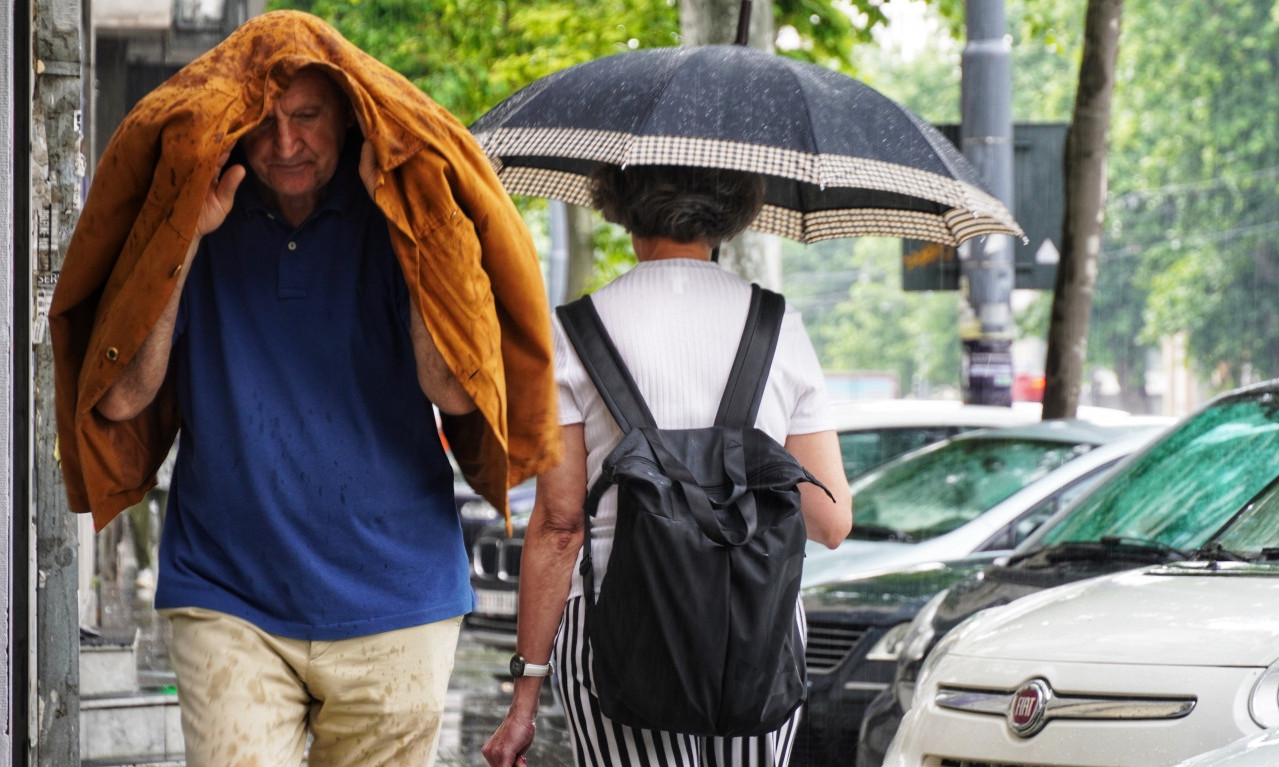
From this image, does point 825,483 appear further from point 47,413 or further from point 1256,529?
point 47,413

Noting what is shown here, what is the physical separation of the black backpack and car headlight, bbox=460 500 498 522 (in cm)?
877

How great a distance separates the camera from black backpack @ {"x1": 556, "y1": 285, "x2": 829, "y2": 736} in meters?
2.99

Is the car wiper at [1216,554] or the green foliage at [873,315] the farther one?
the green foliage at [873,315]

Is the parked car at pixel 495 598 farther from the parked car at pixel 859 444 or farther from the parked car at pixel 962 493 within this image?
the parked car at pixel 962 493

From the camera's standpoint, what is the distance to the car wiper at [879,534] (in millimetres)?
7855

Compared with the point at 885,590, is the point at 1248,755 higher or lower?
higher

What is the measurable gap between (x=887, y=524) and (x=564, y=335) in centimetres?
500

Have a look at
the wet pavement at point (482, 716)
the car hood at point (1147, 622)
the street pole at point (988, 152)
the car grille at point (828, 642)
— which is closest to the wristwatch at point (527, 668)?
the car hood at point (1147, 622)

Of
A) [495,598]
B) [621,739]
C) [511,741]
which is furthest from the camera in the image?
[495,598]

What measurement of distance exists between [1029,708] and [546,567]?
1.55 meters

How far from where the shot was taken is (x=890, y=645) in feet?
20.2

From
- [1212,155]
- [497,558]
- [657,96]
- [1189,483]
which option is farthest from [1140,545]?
[1212,155]

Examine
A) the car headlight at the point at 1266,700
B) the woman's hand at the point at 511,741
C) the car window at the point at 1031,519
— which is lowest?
the car window at the point at 1031,519

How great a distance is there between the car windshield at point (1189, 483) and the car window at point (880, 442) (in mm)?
3317
